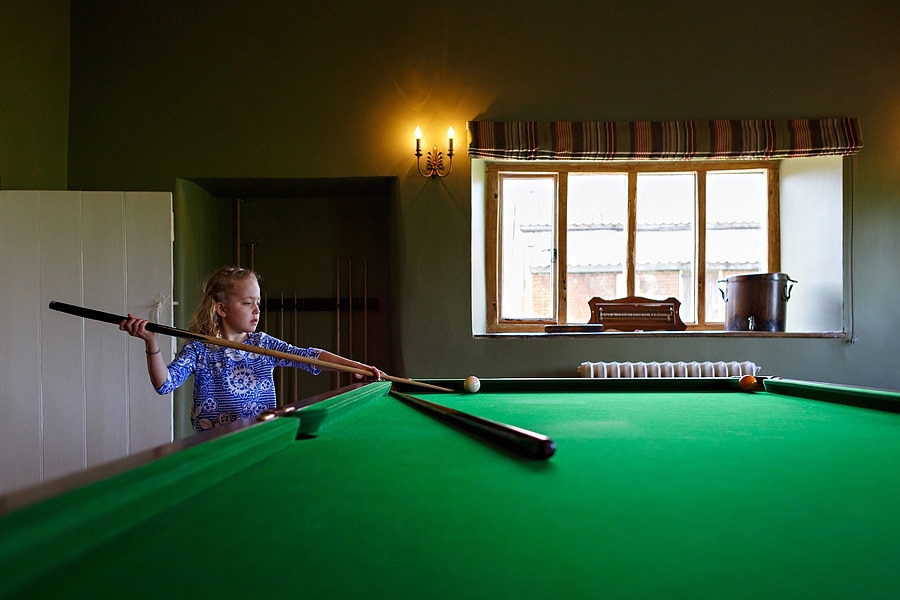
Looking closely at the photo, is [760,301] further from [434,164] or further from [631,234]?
[434,164]

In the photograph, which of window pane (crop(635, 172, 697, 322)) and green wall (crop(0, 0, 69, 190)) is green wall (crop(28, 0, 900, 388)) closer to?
green wall (crop(0, 0, 69, 190))

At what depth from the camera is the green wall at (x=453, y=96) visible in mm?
4297

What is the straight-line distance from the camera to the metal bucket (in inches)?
172

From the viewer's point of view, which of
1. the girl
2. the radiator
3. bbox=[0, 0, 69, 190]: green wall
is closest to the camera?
the girl

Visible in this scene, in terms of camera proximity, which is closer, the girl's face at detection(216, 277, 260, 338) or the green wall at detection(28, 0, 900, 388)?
the girl's face at detection(216, 277, 260, 338)

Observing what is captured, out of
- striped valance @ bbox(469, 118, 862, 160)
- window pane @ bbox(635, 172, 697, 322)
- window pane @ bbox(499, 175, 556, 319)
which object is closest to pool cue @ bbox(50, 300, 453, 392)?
striped valance @ bbox(469, 118, 862, 160)

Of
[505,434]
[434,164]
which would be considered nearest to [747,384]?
[505,434]

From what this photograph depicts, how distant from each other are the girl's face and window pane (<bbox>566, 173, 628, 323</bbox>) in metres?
2.93

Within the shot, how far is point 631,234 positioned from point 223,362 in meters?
3.44

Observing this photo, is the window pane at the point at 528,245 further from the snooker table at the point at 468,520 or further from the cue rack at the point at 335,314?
the snooker table at the point at 468,520

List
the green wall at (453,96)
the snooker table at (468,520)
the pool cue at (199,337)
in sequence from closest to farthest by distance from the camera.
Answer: the snooker table at (468,520) < the pool cue at (199,337) < the green wall at (453,96)

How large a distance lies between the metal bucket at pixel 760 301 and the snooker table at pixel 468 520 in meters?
3.18

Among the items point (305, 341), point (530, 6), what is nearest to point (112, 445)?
point (305, 341)

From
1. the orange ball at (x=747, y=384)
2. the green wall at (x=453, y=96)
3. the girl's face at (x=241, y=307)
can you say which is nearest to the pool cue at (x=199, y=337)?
the girl's face at (x=241, y=307)
